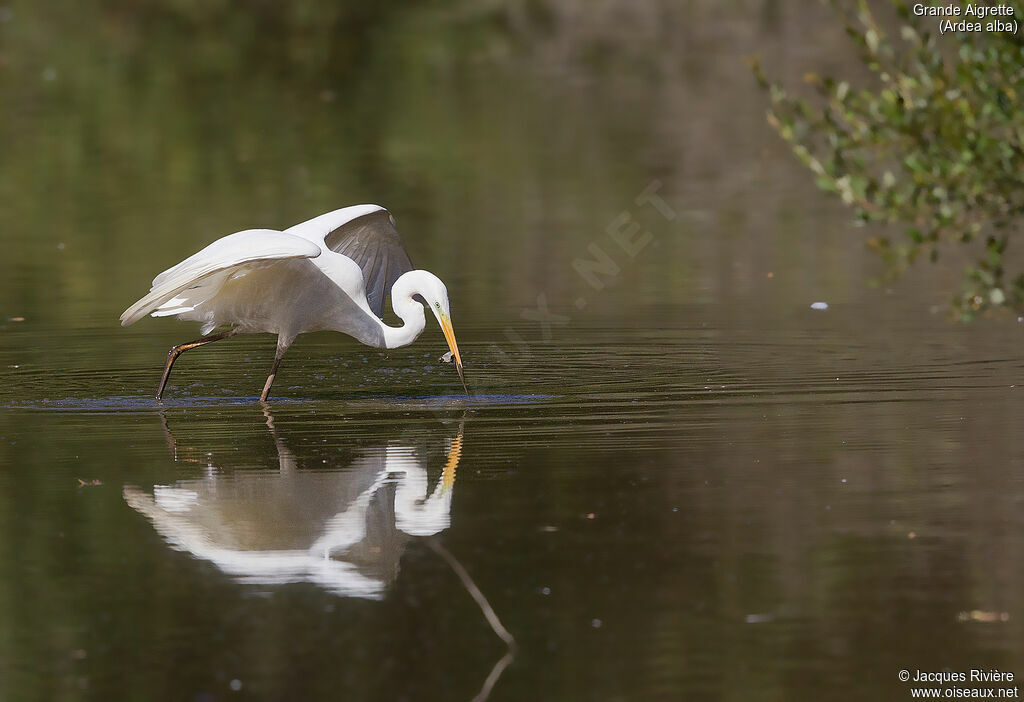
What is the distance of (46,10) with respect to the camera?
4706 centimetres

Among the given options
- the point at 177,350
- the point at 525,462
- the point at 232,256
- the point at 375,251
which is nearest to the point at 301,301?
the point at 177,350

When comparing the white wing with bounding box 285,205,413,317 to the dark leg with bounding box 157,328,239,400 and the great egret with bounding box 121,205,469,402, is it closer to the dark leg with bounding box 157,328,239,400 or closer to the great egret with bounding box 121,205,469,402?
the great egret with bounding box 121,205,469,402

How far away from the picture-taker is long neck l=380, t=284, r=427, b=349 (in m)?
12.4

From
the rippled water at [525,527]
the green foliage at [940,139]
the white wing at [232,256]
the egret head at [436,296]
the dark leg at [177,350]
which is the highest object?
the green foliage at [940,139]

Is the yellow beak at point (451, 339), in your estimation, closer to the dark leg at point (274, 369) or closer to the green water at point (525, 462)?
the green water at point (525, 462)

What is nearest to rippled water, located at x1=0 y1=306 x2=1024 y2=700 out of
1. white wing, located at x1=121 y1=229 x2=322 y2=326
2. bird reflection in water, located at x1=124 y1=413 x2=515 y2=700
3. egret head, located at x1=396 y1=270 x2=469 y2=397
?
bird reflection in water, located at x1=124 y1=413 x2=515 y2=700

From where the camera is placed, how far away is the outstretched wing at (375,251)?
1353cm

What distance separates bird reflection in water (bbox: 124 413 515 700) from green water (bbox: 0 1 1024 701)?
2 cm

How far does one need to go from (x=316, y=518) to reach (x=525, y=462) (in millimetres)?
1501

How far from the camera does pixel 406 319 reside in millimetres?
12492

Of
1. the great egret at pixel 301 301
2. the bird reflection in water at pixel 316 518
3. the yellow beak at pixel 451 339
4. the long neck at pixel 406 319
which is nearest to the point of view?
the bird reflection in water at pixel 316 518

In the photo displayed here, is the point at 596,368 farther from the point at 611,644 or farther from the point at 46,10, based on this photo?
the point at 46,10

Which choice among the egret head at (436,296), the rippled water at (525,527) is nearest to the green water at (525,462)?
the rippled water at (525,527)

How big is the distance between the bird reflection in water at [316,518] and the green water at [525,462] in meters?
0.02
